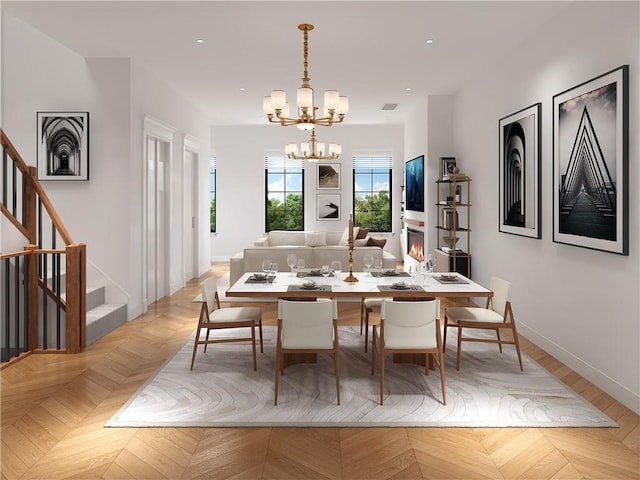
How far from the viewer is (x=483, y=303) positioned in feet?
21.0

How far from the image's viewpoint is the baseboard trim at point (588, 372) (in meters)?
3.27

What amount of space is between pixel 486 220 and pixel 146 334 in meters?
4.17

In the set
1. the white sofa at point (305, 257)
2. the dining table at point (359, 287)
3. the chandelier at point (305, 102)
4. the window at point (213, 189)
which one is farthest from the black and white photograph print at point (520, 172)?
the window at point (213, 189)

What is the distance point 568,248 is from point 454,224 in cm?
268

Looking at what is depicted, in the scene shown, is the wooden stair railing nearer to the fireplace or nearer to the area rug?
the area rug

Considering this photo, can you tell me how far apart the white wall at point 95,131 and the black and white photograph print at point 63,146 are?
0.10m

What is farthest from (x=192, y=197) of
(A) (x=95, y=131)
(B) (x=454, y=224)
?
(B) (x=454, y=224)

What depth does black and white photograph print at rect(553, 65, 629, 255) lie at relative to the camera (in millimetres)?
3291

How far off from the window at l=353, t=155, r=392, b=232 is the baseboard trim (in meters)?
6.58

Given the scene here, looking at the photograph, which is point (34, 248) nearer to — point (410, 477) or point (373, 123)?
point (410, 477)

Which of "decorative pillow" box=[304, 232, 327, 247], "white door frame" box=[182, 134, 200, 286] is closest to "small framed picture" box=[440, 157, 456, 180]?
"decorative pillow" box=[304, 232, 327, 247]

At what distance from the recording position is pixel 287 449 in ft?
8.89

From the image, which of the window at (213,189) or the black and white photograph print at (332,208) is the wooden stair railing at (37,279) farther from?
the black and white photograph print at (332,208)

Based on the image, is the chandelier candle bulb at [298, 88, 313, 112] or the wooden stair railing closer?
the chandelier candle bulb at [298, 88, 313, 112]
